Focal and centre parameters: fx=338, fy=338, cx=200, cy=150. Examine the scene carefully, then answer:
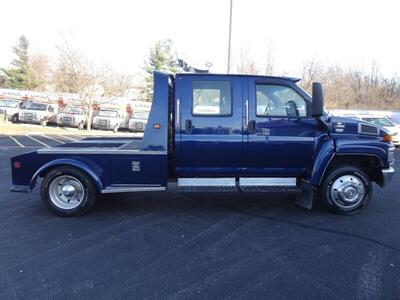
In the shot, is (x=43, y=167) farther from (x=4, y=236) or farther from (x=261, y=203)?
(x=261, y=203)

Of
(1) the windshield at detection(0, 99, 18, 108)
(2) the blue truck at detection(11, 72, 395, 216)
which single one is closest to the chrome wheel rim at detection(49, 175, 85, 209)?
(2) the blue truck at detection(11, 72, 395, 216)

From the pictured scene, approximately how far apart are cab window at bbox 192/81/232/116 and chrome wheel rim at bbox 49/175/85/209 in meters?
2.13

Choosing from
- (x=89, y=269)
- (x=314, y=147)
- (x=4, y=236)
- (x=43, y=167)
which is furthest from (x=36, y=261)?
(x=314, y=147)

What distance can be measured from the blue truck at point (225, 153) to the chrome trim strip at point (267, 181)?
16 mm

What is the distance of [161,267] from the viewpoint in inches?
143

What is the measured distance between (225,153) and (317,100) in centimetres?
158

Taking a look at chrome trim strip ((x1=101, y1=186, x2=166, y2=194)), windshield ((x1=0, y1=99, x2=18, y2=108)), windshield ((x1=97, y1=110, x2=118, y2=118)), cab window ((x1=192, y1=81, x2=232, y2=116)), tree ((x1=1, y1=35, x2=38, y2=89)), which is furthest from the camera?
tree ((x1=1, y1=35, x2=38, y2=89))

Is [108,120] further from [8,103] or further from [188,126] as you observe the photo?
[188,126]

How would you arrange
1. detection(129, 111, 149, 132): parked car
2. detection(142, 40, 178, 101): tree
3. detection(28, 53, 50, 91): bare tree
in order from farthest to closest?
detection(28, 53, 50, 91): bare tree < detection(142, 40, 178, 101): tree < detection(129, 111, 149, 132): parked car

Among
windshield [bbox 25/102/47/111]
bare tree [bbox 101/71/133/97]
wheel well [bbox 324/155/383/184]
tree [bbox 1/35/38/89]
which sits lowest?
wheel well [bbox 324/155/383/184]

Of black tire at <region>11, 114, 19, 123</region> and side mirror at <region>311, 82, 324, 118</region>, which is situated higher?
side mirror at <region>311, 82, 324, 118</region>

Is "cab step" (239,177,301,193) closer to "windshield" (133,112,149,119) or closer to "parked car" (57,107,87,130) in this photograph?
"windshield" (133,112,149,119)

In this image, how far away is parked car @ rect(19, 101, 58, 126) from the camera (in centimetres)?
2775

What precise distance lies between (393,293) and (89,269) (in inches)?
118
